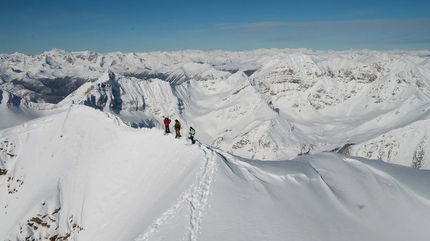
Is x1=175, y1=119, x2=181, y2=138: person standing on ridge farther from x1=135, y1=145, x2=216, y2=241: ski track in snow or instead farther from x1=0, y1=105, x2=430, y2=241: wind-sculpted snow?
x1=135, y1=145, x2=216, y2=241: ski track in snow

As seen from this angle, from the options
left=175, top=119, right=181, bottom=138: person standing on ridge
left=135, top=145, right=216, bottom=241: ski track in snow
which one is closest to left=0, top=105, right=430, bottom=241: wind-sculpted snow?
left=135, top=145, right=216, bottom=241: ski track in snow

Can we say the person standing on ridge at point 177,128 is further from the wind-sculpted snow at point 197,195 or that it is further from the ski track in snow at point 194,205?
the ski track in snow at point 194,205

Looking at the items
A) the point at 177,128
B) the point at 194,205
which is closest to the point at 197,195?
the point at 194,205

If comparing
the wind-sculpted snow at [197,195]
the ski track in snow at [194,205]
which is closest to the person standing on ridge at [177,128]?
the wind-sculpted snow at [197,195]

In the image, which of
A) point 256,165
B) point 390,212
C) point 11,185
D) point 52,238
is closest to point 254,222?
point 256,165

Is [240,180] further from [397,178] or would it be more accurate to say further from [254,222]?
[397,178]
